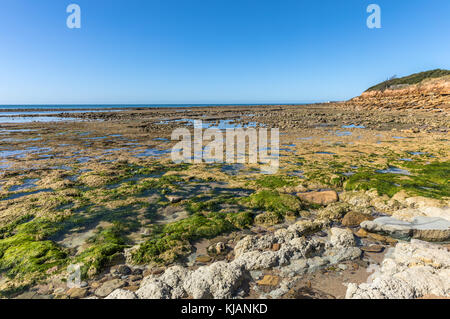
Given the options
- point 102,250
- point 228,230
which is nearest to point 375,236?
point 228,230

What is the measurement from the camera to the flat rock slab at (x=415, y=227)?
5637 millimetres

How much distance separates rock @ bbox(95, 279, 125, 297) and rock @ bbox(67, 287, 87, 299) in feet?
0.82

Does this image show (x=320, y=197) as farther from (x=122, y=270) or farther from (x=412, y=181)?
(x=122, y=270)

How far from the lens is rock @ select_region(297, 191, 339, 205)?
8282 mm

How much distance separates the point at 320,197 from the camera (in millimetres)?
8422

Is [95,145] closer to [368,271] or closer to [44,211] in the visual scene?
[44,211]

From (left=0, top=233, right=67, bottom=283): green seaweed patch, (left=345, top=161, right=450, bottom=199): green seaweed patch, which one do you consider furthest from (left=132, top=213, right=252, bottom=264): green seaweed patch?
(left=345, top=161, right=450, bottom=199): green seaweed patch

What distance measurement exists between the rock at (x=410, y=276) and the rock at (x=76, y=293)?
16.7 ft

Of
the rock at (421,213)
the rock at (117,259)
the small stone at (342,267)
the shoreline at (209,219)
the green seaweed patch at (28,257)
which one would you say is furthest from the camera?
the rock at (421,213)

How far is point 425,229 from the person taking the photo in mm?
5754

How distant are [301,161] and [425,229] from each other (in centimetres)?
827

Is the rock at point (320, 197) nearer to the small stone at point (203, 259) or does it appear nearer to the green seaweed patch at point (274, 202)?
the green seaweed patch at point (274, 202)

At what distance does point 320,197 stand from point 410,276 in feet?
14.4

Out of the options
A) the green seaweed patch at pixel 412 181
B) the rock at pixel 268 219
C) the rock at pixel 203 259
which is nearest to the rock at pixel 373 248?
the rock at pixel 268 219
